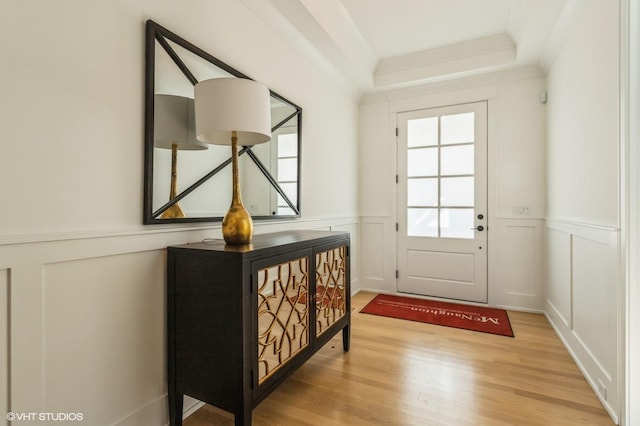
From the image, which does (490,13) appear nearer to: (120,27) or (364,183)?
(364,183)

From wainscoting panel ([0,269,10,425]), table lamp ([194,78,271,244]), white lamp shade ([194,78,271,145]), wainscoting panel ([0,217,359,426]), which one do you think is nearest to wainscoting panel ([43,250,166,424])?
wainscoting panel ([0,217,359,426])

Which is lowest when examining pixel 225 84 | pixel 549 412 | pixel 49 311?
pixel 549 412

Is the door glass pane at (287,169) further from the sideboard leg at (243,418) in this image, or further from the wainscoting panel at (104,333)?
the sideboard leg at (243,418)

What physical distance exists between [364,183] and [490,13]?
2076 mm

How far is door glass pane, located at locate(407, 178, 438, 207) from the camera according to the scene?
3.66 m

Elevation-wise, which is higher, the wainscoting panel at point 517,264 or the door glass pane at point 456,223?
the door glass pane at point 456,223

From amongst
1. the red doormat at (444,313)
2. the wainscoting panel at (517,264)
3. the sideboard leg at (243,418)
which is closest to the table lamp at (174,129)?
the sideboard leg at (243,418)

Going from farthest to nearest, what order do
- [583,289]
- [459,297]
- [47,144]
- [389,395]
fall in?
[459,297] < [583,289] < [389,395] < [47,144]

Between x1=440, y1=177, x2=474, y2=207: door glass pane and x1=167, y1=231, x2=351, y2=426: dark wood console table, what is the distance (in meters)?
2.37

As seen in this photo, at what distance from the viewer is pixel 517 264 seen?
3.32 m

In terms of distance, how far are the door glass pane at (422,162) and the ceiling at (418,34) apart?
768mm

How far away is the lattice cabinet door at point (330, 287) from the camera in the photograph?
2.00 m

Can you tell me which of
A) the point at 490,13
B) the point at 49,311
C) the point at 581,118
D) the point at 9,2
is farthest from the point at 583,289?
the point at 9,2

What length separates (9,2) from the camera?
1.04 metres
